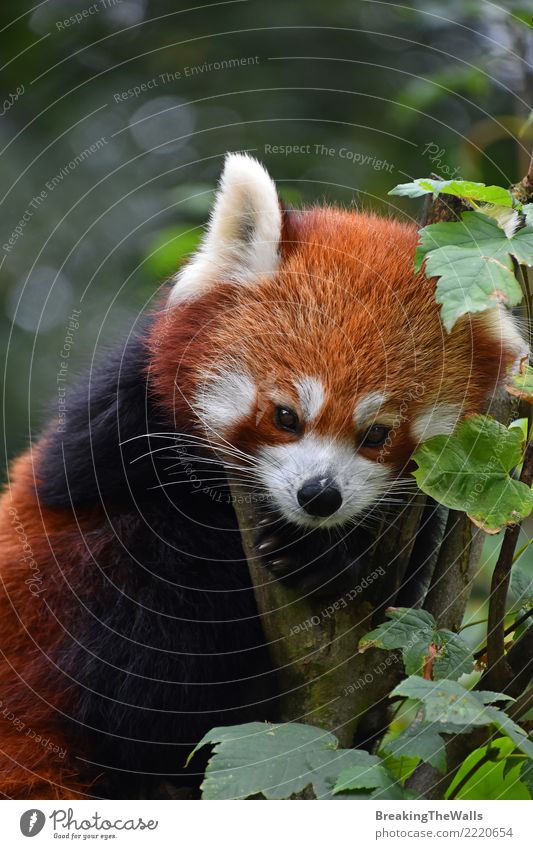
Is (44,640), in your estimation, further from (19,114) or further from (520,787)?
(19,114)

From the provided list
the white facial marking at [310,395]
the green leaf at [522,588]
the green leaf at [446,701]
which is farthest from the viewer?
the white facial marking at [310,395]

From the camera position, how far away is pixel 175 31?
5383 millimetres

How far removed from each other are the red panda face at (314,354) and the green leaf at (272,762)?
76 cm

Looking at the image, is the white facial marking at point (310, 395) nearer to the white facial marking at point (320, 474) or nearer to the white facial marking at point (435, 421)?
the white facial marking at point (320, 474)

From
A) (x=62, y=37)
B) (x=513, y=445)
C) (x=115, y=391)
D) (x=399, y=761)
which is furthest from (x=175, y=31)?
(x=399, y=761)

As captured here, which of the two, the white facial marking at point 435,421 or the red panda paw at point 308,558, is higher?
the white facial marking at point 435,421

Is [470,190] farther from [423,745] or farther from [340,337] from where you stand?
[423,745]

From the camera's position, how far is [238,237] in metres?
3.01

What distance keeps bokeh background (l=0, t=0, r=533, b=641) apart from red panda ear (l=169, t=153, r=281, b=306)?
1909 millimetres

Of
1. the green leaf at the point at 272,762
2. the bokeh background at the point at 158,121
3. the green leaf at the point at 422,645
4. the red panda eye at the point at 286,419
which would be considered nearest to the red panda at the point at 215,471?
the red panda eye at the point at 286,419

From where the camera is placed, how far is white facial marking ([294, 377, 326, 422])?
8.77 ft

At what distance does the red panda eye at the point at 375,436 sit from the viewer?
274cm

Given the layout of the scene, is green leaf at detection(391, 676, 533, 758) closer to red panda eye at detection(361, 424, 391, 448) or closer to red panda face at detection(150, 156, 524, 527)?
red panda face at detection(150, 156, 524, 527)

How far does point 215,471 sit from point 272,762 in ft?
4.08
